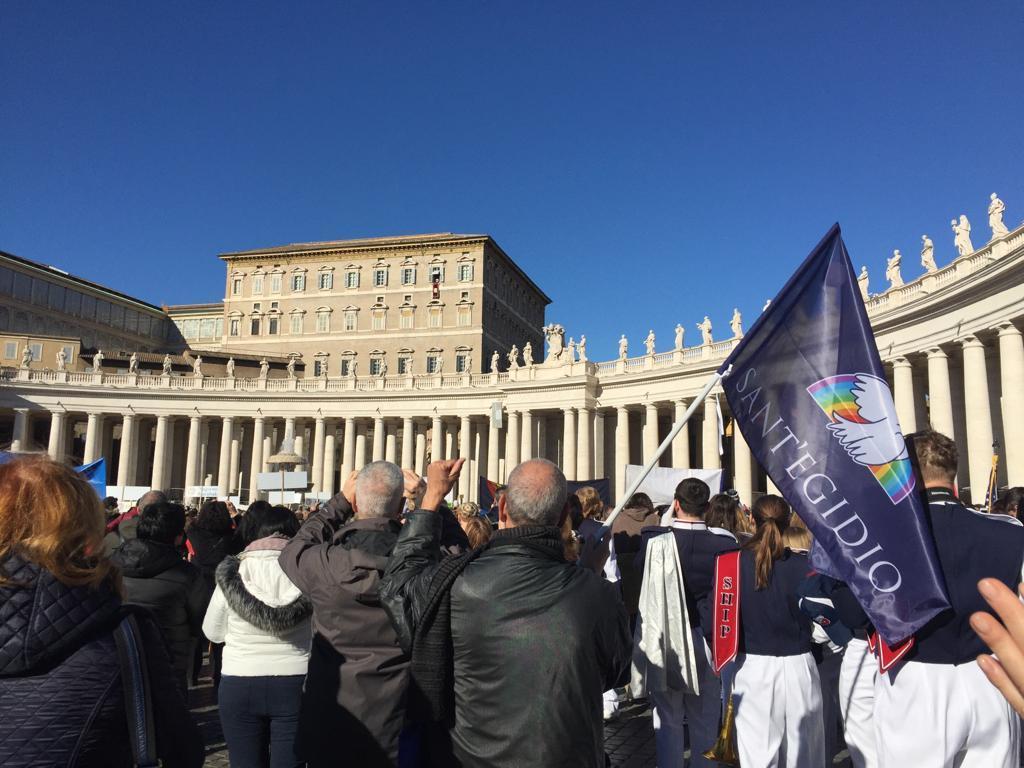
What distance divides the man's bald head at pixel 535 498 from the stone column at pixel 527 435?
158 ft

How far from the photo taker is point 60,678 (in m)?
2.47

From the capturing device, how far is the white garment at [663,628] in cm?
649

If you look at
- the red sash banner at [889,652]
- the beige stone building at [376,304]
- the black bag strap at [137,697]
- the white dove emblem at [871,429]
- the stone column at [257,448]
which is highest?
the beige stone building at [376,304]

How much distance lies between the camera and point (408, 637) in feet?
12.1

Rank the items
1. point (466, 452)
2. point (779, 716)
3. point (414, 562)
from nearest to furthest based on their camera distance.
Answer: point (414, 562) → point (779, 716) → point (466, 452)

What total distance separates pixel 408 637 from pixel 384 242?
2799 inches

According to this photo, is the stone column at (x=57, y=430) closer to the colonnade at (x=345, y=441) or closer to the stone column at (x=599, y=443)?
the colonnade at (x=345, y=441)

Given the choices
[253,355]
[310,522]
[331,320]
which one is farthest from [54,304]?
[310,522]

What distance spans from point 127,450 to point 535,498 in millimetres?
60949

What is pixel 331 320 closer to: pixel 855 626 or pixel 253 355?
pixel 253 355

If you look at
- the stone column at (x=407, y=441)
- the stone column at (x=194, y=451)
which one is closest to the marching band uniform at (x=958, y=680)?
the stone column at (x=407, y=441)

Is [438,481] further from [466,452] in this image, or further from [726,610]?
[466,452]

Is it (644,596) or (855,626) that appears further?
(644,596)

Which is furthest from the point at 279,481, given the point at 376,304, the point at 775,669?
the point at 376,304
